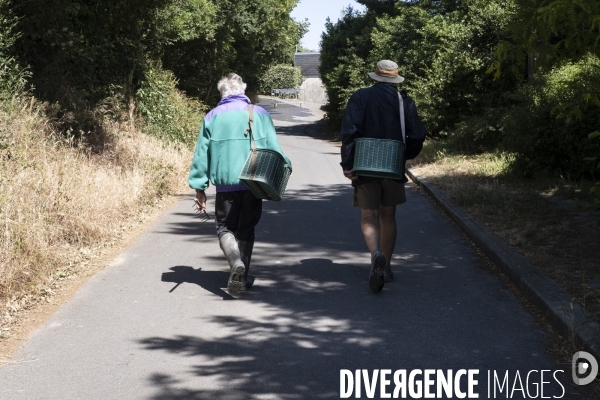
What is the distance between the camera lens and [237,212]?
22.0 feet

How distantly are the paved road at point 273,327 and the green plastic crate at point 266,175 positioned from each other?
3.03 feet

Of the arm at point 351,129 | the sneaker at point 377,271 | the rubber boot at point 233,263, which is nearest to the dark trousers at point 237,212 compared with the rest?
the rubber boot at point 233,263

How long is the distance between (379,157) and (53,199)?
377 cm

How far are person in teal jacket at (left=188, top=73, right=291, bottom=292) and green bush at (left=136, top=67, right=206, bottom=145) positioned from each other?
1125cm

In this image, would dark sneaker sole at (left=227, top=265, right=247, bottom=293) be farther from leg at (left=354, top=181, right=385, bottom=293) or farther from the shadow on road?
leg at (left=354, top=181, right=385, bottom=293)

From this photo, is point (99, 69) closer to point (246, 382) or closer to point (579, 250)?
point (579, 250)

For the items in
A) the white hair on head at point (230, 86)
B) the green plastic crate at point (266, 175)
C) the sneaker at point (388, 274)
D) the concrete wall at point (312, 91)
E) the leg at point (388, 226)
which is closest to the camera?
the green plastic crate at point (266, 175)

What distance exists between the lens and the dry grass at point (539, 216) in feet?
21.9

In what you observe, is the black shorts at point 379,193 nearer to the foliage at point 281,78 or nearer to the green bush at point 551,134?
the green bush at point 551,134

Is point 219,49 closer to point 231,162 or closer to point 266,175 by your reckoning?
point 231,162

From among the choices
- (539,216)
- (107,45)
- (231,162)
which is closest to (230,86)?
(231,162)

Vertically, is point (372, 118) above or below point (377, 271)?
above

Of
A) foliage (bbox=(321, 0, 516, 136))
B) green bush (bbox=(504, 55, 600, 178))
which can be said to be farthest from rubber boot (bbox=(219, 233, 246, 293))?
foliage (bbox=(321, 0, 516, 136))

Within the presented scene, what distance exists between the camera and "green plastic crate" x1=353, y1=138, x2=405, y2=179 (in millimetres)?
6508
